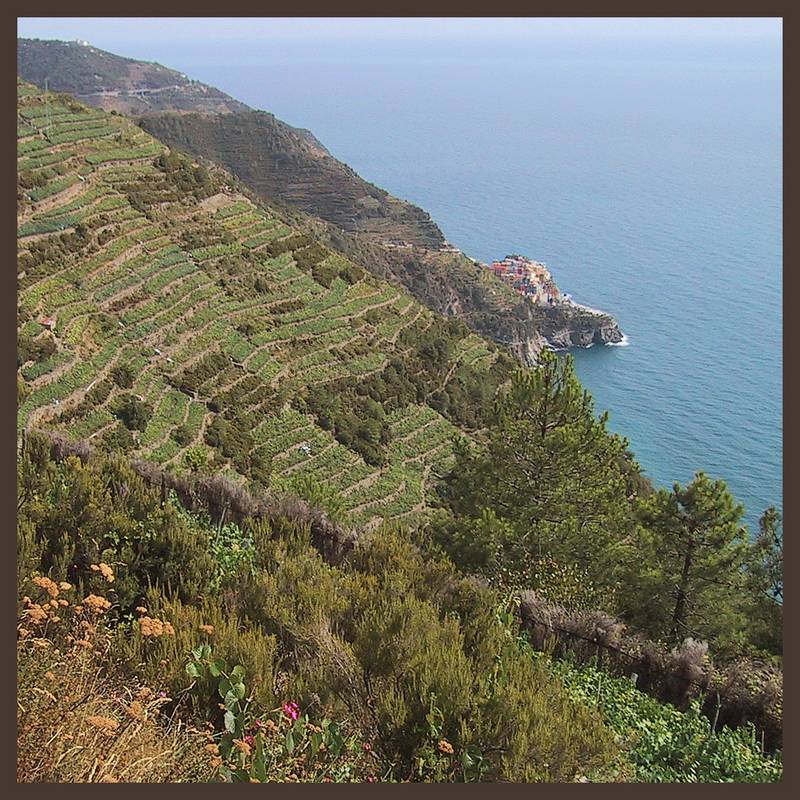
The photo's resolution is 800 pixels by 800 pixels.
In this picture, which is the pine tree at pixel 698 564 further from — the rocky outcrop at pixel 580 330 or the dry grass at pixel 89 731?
the rocky outcrop at pixel 580 330

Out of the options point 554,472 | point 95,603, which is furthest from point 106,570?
point 554,472

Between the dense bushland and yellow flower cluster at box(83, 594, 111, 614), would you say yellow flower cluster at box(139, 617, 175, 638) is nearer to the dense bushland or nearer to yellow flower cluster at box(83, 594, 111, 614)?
the dense bushland

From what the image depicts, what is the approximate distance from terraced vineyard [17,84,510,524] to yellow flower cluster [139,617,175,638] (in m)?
11.8

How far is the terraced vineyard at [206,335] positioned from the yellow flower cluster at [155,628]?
11837 mm

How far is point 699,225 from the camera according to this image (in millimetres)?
88688

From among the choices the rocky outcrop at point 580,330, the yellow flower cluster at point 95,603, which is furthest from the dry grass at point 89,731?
the rocky outcrop at point 580,330

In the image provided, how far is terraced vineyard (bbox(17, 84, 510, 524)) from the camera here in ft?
69.1

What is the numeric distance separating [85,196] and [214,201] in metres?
6.30

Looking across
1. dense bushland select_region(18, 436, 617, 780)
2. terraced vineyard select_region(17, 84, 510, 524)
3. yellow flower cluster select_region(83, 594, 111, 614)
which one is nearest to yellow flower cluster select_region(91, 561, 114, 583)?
yellow flower cluster select_region(83, 594, 111, 614)

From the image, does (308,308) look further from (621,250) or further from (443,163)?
(443,163)

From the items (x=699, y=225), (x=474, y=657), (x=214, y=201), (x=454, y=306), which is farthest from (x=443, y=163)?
(x=474, y=657)

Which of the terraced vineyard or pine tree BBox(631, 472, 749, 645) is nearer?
pine tree BBox(631, 472, 749, 645)

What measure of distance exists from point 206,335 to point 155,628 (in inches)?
898

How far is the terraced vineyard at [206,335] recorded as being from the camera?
21.0 meters
